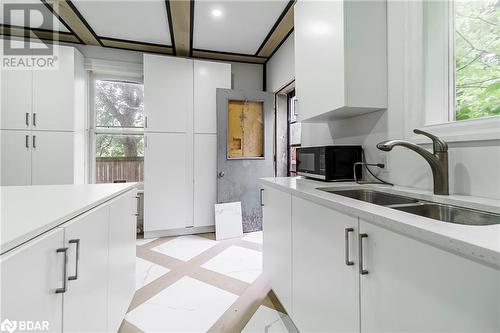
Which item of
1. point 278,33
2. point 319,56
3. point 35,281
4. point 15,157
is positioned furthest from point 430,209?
point 15,157

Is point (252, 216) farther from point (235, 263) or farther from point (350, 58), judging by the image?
point (350, 58)

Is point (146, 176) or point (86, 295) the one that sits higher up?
point (146, 176)

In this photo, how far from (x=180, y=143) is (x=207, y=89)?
2.85 ft

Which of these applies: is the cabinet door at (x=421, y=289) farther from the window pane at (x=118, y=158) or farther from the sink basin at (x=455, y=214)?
the window pane at (x=118, y=158)

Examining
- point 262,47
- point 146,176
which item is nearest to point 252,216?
point 146,176

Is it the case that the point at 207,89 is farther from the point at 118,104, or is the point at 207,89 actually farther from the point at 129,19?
the point at 118,104

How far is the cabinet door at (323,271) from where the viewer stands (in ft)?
2.94

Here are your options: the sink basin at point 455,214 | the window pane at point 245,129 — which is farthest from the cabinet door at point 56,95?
the sink basin at point 455,214

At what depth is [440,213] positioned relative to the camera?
1.04 m

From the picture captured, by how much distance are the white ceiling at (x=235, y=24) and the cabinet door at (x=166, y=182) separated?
1.35 meters

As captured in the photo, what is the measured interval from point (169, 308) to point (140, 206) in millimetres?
2100

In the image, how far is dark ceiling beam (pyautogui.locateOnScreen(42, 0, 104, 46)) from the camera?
232cm

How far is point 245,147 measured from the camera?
3.52 metres

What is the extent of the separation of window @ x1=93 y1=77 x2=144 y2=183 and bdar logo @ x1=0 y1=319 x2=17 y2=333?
315 cm
